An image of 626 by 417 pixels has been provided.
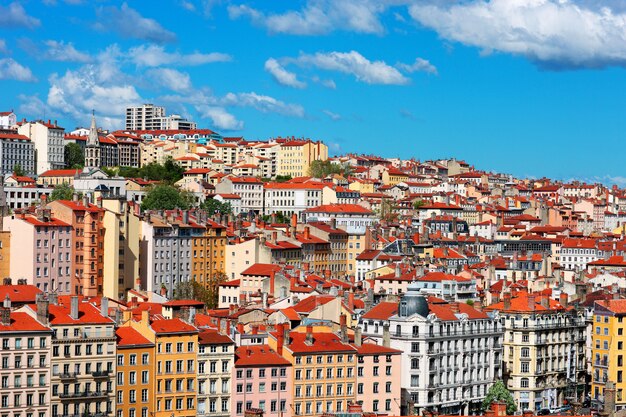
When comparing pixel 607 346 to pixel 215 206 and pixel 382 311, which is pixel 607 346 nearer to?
pixel 382 311

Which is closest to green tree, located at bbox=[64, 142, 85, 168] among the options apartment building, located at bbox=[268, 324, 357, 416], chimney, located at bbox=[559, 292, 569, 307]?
chimney, located at bbox=[559, 292, 569, 307]

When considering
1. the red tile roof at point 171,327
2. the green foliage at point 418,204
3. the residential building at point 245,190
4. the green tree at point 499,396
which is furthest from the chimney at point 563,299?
the green foliage at point 418,204

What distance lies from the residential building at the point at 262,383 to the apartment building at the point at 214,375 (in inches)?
14.1

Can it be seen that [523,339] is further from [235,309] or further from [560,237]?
[560,237]

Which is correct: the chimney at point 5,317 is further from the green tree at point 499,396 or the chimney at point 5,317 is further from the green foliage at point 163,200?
the green foliage at point 163,200

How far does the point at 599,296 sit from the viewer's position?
97188 mm

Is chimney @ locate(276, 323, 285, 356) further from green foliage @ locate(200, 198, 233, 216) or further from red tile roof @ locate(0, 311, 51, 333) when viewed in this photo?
green foliage @ locate(200, 198, 233, 216)

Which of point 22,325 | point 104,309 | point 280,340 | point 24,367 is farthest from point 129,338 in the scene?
point 280,340

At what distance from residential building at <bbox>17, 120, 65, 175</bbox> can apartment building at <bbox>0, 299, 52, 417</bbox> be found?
12006 cm

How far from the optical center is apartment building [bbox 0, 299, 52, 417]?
6531cm

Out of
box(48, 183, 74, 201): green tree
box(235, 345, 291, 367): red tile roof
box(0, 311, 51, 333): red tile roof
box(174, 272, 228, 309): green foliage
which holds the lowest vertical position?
box(235, 345, 291, 367): red tile roof

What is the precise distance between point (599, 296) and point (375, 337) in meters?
22.5

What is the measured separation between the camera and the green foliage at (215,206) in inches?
6206

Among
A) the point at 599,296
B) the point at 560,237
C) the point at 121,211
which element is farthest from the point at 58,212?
the point at 560,237
